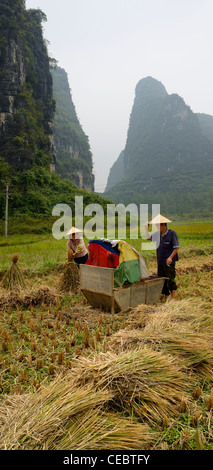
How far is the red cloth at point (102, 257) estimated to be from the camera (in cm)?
443

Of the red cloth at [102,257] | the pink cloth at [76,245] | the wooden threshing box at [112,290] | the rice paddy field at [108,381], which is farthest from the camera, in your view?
the pink cloth at [76,245]

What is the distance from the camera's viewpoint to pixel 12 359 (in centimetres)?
288

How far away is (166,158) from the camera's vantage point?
341ft

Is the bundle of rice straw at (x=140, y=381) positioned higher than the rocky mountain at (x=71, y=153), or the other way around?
the rocky mountain at (x=71, y=153)

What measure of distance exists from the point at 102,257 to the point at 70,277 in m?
1.34

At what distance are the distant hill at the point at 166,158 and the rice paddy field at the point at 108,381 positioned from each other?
5683cm

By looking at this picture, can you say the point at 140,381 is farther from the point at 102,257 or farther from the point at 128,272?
the point at 102,257

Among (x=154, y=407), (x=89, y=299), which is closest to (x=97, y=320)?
(x=89, y=299)

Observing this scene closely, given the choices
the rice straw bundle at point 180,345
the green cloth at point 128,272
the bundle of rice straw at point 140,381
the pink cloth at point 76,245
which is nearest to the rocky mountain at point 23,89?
the pink cloth at point 76,245

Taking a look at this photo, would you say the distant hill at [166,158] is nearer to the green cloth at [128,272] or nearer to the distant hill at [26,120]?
the distant hill at [26,120]

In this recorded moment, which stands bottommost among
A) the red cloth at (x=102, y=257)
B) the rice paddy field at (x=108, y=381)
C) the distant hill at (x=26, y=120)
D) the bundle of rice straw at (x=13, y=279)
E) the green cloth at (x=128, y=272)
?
the rice paddy field at (x=108, y=381)

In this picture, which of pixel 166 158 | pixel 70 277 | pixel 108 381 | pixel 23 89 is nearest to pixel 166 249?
pixel 70 277

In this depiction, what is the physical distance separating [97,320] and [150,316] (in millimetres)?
781
